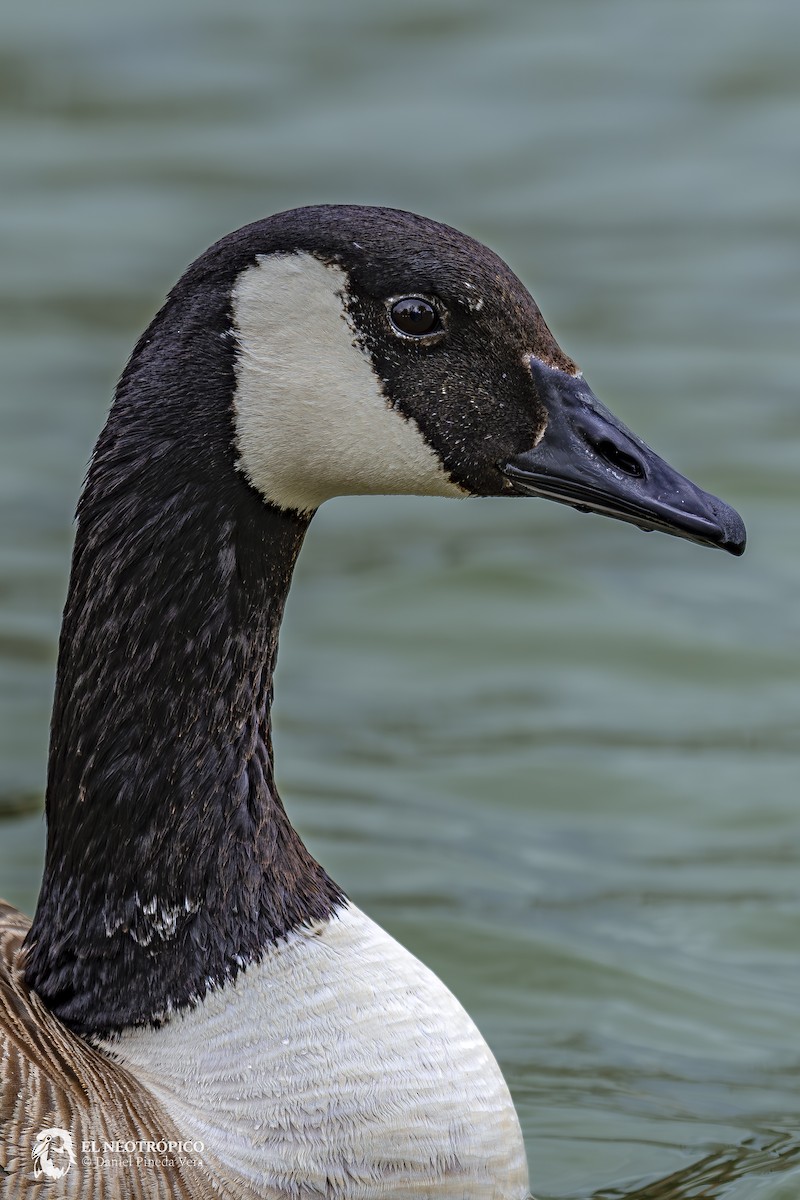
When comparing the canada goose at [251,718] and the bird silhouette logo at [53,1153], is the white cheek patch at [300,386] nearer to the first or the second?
the canada goose at [251,718]

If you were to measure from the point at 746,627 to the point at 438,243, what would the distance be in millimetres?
4371

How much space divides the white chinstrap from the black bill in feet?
3.58

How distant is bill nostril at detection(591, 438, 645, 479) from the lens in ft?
14.3

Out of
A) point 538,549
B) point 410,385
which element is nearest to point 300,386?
point 410,385

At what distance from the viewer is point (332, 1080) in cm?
427

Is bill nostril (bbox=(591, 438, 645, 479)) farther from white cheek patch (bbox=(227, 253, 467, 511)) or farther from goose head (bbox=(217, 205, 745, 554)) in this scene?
white cheek patch (bbox=(227, 253, 467, 511))

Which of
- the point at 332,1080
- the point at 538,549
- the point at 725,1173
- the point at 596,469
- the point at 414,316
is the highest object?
the point at 538,549

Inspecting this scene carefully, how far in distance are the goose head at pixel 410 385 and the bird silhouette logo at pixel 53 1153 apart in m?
1.36

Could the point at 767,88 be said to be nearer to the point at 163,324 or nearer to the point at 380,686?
the point at 380,686

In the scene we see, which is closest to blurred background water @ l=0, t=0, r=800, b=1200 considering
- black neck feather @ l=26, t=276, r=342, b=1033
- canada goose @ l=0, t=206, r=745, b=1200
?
canada goose @ l=0, t=206, r=745, b=1200

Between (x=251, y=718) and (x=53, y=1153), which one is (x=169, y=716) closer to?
(x=251, y=718)

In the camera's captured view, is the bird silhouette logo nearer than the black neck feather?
Yes

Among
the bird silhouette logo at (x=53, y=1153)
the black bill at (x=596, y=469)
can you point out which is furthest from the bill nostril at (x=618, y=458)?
the bird silhouette logo at (x=53, y=1153)

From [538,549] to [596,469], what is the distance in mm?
4735
